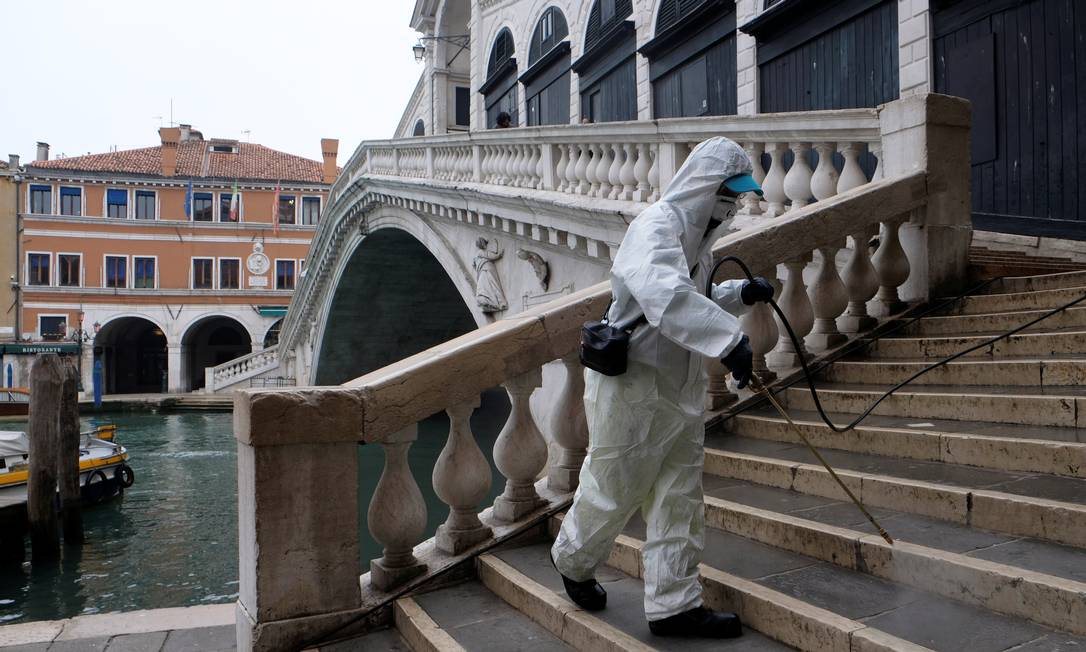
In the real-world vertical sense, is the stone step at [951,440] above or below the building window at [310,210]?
below

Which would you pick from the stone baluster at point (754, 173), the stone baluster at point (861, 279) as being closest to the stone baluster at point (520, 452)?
the stone baluster at point (861, 279)

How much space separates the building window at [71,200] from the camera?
35438 millimetres

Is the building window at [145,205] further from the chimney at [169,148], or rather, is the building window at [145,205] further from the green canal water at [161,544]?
the green canal water at [161,544]

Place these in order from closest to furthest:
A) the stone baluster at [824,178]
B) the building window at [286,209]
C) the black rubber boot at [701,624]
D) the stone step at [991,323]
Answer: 1. the black rubber boot at [701,624]
2. the stone step at [991,323]
3. the stone baluster at [824,178]
4. the building window at [286,209]

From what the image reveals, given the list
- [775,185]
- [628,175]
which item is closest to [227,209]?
[628,175]

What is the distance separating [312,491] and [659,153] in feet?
15.7

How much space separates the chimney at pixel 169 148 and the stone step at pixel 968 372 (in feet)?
124

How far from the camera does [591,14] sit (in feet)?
50.0

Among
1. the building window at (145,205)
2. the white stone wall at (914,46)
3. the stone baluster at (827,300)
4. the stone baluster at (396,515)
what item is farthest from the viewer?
the building window at (145,205)

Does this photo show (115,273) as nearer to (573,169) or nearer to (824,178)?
(573,169)

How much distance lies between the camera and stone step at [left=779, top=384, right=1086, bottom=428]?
3.45 metres

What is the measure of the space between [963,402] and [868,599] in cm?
151

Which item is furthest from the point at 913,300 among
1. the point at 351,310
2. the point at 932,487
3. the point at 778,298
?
the point at 351,310

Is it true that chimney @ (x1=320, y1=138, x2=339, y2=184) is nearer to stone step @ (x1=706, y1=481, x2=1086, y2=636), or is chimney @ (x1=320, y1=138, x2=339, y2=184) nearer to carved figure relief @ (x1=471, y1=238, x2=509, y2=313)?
carved figure relief @ (x1=471, y1=238, x2=509, y2=313)
